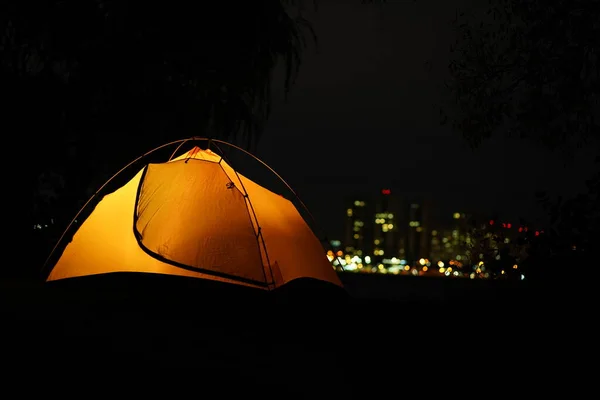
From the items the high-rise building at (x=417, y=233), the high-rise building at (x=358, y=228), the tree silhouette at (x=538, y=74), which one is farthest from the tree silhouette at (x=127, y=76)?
the high-rise building at (x=417, y=233)

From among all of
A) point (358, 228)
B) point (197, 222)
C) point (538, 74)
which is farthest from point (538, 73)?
point (358, 228)

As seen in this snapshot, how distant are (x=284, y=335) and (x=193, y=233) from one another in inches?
67.6

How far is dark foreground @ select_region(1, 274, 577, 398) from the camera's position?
494cm

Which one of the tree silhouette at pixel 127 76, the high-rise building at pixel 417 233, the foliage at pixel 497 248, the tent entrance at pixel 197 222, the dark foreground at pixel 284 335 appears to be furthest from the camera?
the high-rise building at pixel 417 233

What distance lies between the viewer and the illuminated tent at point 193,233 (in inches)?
294

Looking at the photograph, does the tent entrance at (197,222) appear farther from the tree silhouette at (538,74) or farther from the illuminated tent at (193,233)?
the tree silhouette at (538,74)

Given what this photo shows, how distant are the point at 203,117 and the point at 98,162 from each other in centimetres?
174

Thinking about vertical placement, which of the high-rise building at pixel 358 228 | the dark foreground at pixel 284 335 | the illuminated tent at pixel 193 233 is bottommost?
the dark foreground at pixel 284 335

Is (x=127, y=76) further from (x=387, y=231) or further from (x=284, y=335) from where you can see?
(x=387, y=231)

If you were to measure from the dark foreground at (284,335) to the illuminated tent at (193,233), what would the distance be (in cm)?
30

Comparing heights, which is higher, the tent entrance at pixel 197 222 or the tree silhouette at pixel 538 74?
the tree silhouette at pixel 538 74

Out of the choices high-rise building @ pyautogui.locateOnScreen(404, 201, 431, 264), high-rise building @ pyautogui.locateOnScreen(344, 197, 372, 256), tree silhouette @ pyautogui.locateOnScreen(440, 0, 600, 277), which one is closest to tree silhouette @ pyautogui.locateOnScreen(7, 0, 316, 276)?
tree silhouette @ pyautogui.locateOnScreen(440, 0, 600, 277)

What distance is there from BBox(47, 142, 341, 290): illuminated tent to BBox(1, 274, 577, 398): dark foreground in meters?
0.30

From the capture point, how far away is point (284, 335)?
6.32 m
